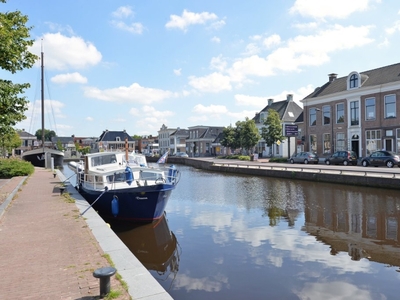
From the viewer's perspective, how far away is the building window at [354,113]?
128 feet

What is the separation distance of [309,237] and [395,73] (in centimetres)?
3234

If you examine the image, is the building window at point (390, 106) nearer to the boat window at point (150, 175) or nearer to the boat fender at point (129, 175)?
the boat window at point (150, 175)

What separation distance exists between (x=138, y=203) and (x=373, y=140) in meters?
33.0

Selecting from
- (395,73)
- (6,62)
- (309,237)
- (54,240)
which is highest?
(395,73)

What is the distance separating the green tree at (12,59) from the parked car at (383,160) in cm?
2798

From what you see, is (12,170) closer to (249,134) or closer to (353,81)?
(249,134)

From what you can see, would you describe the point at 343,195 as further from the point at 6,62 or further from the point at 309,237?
the point at 6,62

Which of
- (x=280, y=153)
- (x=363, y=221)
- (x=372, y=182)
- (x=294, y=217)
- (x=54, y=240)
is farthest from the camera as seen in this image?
(x=280, y=153)

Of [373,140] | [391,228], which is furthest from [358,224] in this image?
[373,140]

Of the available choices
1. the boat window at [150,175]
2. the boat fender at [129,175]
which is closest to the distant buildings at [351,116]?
the boat window at [150,175]

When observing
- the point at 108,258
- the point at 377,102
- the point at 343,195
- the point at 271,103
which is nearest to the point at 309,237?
the point at 108,258

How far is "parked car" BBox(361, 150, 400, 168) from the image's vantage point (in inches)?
1107

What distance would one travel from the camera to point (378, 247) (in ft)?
31.0

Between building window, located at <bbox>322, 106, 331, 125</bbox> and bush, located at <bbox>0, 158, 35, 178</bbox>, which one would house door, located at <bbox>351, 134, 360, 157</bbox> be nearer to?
building window, located at <bbox>322, 106, 331, 125</bbox>
